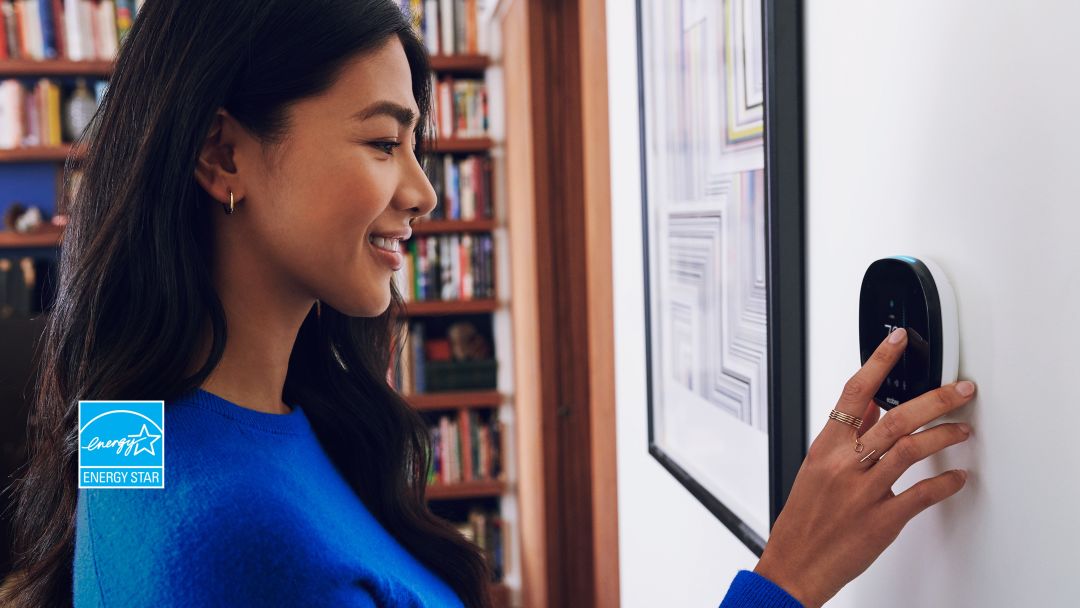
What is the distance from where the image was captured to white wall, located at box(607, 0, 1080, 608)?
52 cm

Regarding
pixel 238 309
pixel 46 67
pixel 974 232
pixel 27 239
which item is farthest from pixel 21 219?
pixel 974 232

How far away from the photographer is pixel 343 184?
735 millimetres

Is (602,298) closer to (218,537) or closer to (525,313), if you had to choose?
(525,313)

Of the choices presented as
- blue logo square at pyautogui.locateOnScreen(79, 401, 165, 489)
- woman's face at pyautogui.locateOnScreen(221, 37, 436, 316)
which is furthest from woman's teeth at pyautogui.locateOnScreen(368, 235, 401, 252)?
blue logo square at pyautogui.locateOnScreen(79, 401, 165, 489)

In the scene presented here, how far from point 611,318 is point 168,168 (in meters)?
1.06

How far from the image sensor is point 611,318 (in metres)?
1.65

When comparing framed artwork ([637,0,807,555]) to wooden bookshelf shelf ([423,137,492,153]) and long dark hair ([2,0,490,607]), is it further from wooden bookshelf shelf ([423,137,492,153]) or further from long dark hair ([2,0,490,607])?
wooden bookshelf shelf ([423,137,492,153])

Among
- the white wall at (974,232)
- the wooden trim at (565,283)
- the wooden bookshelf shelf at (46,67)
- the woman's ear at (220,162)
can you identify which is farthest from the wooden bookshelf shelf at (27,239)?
the white wall at (974,232)

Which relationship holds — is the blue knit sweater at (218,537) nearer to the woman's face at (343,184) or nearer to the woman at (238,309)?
the woman at (238,309)

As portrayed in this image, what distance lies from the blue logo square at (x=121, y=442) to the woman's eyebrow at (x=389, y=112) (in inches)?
11.5

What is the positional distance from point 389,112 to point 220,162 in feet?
0.49

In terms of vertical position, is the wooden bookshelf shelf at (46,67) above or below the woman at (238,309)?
above

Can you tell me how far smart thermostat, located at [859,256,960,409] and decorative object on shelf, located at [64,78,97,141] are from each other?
9.95 feet

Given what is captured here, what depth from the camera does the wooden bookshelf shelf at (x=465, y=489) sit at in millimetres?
3232
